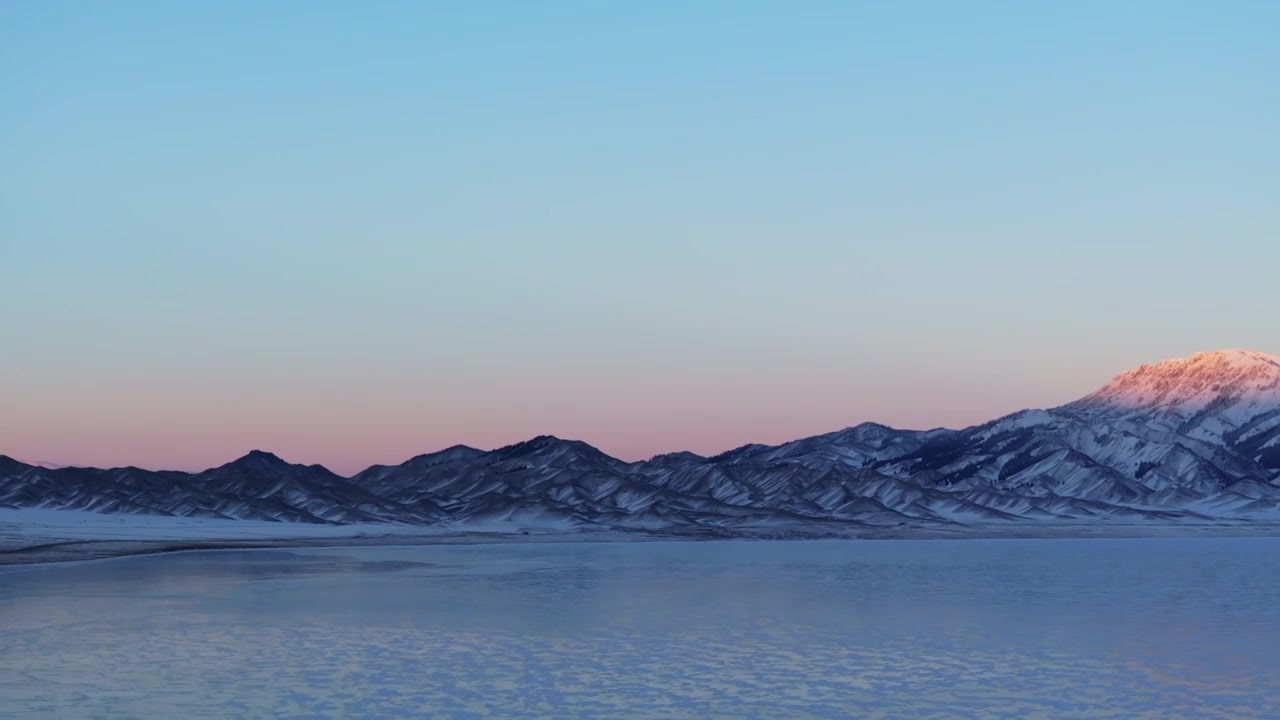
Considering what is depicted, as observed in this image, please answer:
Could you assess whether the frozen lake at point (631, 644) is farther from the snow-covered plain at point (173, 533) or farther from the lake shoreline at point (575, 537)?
the snow-covered plain at point (173, 533)

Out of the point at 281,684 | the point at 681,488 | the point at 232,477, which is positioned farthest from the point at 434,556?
the point at 681,488

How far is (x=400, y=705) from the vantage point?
26375 mm

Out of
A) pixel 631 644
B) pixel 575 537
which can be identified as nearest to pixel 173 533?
pixel 575 537

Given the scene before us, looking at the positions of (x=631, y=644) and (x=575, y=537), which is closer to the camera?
(x=631, y=644)

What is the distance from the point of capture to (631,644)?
118 ft

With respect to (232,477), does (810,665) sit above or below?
below

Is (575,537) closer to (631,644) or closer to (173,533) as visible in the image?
(173,533)

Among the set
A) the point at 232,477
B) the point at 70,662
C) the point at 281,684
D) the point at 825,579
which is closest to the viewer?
the point at 281,684

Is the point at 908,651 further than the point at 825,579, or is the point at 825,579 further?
the point at 825,579

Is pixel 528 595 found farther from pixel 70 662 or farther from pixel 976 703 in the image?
pixel 976 703

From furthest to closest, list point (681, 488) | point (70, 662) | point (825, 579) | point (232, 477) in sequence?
point (681, 488) < point (232, 477) < point (825, 579) < point (70, 662)

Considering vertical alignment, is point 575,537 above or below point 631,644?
above

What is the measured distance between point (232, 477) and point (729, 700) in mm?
151959

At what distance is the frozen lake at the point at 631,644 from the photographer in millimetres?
26859
